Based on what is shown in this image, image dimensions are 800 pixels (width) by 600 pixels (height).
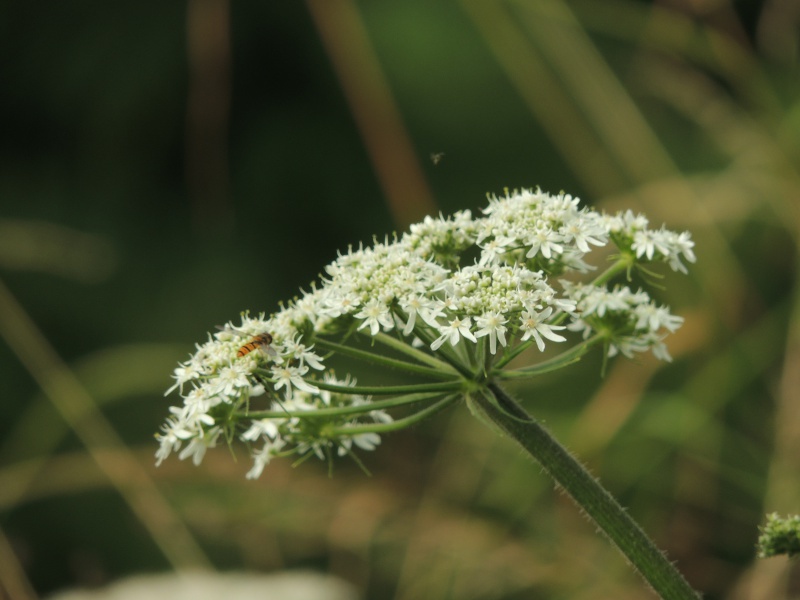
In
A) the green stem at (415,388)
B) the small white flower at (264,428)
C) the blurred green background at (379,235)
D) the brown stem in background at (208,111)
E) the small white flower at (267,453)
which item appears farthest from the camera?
the brown stem in background at (208,111)

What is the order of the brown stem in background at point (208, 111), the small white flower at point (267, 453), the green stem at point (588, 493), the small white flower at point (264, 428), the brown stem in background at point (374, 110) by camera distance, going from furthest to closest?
the brown stem in background at point (208, 111)
the brown stem in background at point (374, 110)
the small white flower at point (267, 453)
the small white flower at point (264, 428)
the green stem at point (588, 493)

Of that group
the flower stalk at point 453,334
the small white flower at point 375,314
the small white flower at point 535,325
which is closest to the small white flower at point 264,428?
the flower stalk at point 453,334

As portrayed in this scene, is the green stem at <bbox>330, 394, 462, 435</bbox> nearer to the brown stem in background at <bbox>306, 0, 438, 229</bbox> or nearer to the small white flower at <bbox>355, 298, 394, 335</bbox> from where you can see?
the small white flower at <bbox>355, 298, 394, 335</bbox>

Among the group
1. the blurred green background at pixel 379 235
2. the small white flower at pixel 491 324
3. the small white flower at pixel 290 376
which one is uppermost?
the blurred green background at pixel 379 235

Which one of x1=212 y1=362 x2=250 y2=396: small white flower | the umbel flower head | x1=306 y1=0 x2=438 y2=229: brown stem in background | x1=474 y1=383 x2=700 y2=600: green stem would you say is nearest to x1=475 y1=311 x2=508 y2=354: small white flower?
the umbel flower head

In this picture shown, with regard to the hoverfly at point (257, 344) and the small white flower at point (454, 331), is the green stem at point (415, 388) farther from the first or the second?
the hoverfly at point (257, 344)

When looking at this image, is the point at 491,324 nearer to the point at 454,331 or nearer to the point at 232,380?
the point at 454,331

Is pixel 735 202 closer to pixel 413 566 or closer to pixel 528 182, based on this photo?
pixel 528 182

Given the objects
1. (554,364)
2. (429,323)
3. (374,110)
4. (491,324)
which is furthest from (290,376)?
(374,110)
